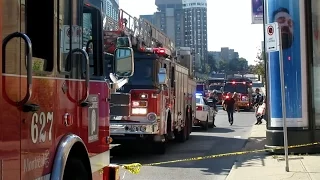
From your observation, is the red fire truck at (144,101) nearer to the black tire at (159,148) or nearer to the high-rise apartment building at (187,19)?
the black tire at (159,148)

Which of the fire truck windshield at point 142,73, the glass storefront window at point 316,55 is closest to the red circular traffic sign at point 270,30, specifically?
the glass storefront window at point 316,55

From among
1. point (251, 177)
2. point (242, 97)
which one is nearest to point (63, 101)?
point (251, 177)

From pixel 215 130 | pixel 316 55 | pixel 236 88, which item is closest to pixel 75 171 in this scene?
pixel 316 55

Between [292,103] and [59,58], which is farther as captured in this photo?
[292,103]

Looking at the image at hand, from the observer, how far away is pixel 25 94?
311 cm

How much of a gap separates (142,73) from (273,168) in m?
4.05

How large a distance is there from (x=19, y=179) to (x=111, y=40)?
5.35m

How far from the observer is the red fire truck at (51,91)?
297cm

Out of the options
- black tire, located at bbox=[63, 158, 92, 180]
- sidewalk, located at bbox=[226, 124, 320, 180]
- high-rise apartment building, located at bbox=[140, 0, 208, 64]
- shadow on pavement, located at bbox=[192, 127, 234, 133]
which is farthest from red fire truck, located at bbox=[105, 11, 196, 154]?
high-rise apartment building, located at bbox=[140, 0, 208, 64]

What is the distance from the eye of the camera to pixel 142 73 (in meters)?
12.3

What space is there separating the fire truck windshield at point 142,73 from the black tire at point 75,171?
302 inches

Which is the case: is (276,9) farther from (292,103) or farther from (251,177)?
(251,177)

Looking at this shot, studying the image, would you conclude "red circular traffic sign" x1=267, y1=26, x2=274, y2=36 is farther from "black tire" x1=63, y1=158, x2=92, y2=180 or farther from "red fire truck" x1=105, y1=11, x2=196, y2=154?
"black tire" x1=63, y1=158, x2=92, y2=180

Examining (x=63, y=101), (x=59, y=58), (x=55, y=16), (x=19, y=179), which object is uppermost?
(x=55, y=16)
